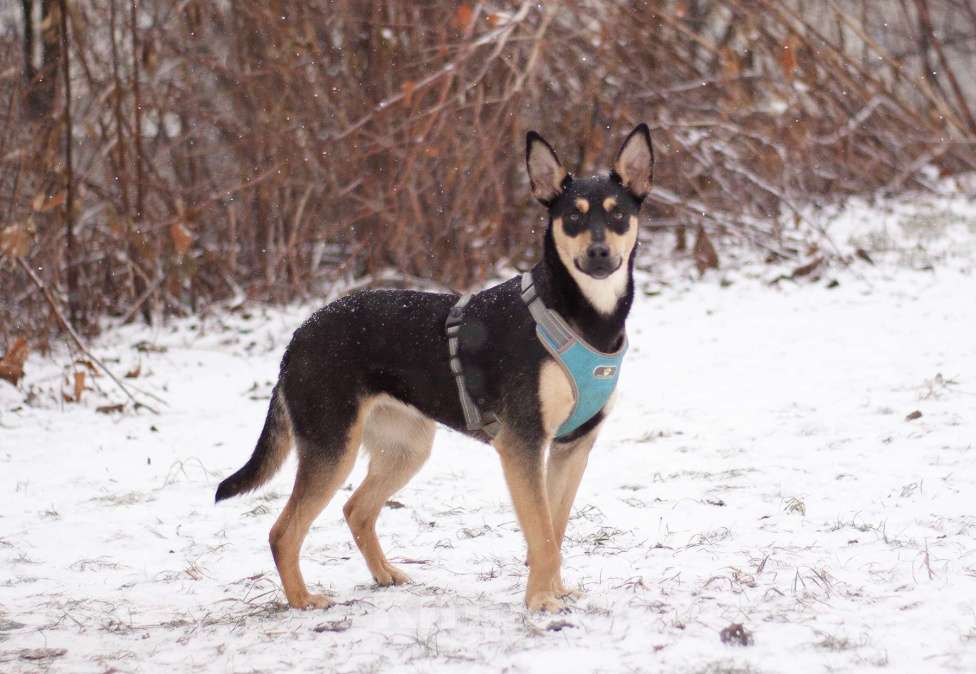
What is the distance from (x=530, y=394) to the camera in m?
4.04

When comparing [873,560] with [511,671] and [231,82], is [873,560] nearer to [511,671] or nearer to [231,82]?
[511,671]

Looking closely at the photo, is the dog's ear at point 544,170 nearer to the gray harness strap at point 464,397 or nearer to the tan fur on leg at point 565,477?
the gray harness strap at point 464,397

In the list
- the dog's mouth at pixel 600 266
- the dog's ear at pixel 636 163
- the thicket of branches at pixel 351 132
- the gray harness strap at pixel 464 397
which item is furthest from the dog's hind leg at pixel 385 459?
the thicket of branches at pixel 351 132

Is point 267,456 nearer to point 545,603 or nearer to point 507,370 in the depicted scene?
point 507,370

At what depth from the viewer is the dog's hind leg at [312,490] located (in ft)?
14.0

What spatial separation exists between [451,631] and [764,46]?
932 cm

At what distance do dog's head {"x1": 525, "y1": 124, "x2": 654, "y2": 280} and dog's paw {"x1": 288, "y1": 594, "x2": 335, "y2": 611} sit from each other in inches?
64.4

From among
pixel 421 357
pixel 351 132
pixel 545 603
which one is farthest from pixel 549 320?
pixel 351 132

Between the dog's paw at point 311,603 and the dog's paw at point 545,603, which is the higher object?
the dog's paw at point 545,603

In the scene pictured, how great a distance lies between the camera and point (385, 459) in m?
4.72

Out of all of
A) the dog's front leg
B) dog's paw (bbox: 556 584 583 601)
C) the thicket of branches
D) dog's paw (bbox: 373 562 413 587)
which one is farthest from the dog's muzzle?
the thicket of branches

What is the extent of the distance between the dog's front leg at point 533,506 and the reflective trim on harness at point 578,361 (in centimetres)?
21

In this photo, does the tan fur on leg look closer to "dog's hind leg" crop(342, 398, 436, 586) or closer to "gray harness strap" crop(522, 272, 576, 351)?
"gray harness strap" crop(522, 272, 576, 351)

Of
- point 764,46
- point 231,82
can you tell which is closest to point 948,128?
point 764,46
